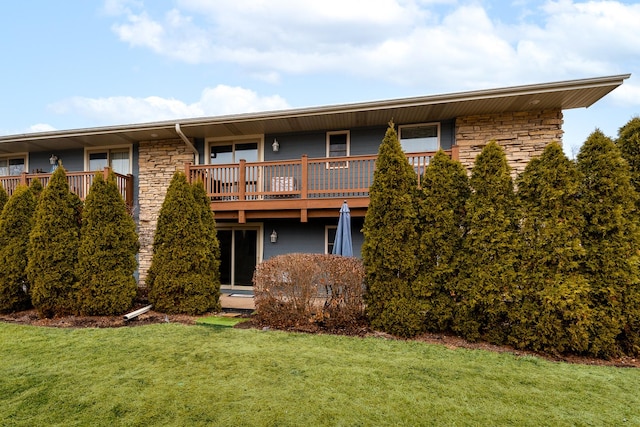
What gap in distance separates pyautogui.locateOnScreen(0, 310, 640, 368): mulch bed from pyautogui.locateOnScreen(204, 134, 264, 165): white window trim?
5.24m

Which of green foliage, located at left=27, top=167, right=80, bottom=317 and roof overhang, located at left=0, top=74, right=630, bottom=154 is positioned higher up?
roof overhang, located at left=0, top=74, right=630, bottom=154

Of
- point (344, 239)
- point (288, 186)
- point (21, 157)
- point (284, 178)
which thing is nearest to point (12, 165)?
point (21, 157)

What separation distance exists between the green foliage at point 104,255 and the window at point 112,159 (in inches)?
182

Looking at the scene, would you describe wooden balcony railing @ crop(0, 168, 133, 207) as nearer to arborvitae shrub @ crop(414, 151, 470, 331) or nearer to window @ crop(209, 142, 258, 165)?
window @ crop(209, 142, 258, 165)

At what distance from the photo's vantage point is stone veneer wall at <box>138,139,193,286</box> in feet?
33.2

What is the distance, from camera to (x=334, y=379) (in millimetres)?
3545

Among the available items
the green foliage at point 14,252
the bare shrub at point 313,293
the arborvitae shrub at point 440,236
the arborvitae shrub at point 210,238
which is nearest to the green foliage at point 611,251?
the arborvitae shrub at point 440,236

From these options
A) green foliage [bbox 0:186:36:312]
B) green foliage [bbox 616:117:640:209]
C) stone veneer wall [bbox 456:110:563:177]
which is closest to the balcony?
stone veneer wall [bbox 456:110:563:177]

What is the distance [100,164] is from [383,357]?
11583 mm

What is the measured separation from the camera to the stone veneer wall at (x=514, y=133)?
7.74 meters

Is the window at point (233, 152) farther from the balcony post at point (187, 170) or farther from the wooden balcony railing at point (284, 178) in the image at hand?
the balcony post at point (187, 170)

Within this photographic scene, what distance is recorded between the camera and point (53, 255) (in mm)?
6359

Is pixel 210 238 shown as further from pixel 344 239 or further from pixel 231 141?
pixel 231 141

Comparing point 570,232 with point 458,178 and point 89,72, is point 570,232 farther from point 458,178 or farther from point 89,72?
point 89,72
